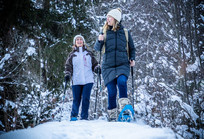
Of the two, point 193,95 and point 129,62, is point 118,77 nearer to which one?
point 129,62

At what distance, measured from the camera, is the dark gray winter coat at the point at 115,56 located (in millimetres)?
3322

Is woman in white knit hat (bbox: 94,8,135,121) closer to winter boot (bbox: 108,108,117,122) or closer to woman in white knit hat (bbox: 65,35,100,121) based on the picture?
winter boot (bbox: 108,108,117,122)

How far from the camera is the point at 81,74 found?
4066 mm

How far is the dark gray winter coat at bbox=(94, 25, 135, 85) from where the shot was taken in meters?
3.32

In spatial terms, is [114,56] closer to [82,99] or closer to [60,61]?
[82,99]

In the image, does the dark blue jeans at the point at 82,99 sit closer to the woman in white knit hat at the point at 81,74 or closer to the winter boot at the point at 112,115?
the woman in white knit hat at the point at 81,74

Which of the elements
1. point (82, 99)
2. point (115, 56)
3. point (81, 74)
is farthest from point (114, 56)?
point (82, 99)

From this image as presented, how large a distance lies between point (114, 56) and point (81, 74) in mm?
1059

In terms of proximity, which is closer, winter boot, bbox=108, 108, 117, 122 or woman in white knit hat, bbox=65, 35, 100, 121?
winter boot, bbox=108, 108, 117, 122

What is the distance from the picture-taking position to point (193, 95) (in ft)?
10.2

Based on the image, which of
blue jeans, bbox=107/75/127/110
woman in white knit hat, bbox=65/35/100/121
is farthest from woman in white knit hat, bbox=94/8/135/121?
woman in white knit hat, bbox=65/35/100/121

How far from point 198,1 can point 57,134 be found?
351 centimetres

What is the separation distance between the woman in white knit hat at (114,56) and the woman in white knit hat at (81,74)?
2.34ft

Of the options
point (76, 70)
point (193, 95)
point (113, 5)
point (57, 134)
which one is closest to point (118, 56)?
point (76, 70)
